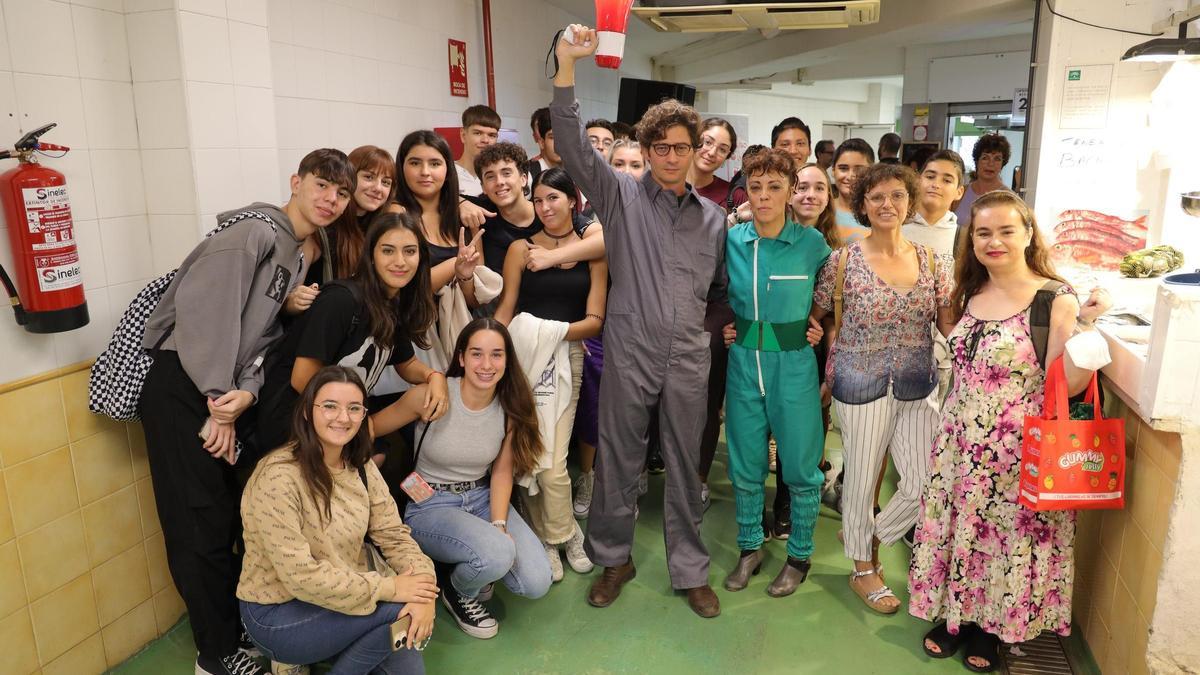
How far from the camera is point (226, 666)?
249 cm

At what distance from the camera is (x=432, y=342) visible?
120 inches

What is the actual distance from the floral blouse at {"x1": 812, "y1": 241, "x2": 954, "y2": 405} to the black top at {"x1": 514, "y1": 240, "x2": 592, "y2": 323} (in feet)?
3.34

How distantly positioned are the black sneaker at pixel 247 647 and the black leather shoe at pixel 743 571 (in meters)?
1.72

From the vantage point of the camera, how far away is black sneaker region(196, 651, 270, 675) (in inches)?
98.0

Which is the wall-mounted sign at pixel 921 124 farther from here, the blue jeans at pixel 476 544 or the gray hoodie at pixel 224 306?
the gray hoodie at pixel 224 306

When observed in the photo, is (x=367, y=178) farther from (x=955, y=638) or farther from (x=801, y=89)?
(x=801, y=89)

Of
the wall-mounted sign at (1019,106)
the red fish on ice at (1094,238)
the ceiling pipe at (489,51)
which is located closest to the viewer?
the red fish on ice at (1094,238)

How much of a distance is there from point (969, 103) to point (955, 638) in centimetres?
676

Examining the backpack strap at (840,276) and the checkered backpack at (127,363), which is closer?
the checkered backpack at (127,363)

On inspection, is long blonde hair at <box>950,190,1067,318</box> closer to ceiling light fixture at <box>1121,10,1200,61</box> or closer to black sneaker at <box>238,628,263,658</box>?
ceiling light fixture at <box>1121,10,1200,61</box>

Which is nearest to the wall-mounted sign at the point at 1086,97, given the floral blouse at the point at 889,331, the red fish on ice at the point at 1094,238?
the red fish on ice at the point at 1094,238

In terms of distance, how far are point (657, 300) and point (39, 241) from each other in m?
1.87

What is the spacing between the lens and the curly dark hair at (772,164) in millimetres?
2770

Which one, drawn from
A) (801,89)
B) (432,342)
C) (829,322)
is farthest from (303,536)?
(801,89)
